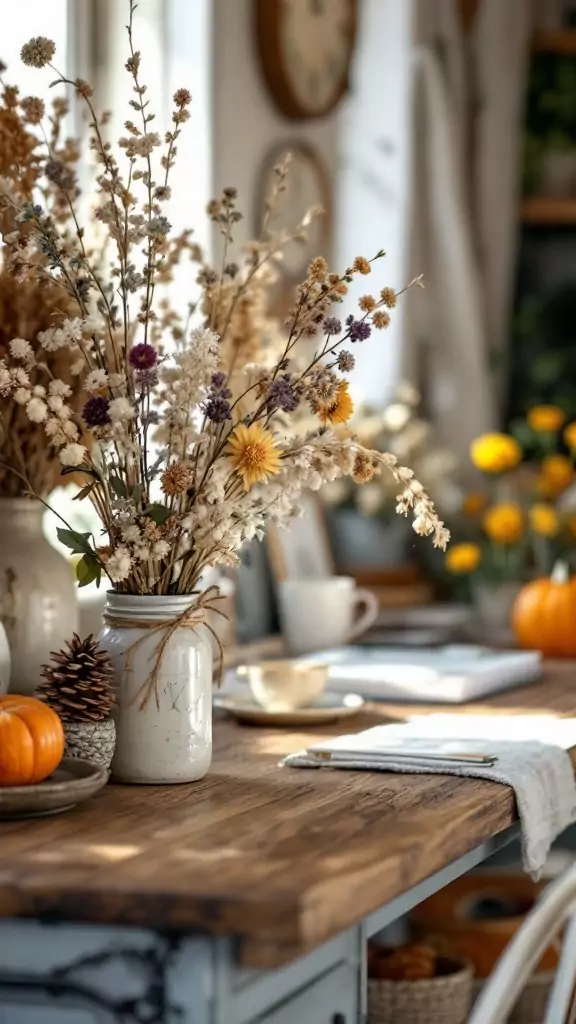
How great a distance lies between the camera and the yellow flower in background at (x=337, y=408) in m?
1.72

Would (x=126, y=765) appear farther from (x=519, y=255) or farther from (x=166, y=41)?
(x=519, y=255)

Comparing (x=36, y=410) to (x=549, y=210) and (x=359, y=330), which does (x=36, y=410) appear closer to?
(x=359, y=330)

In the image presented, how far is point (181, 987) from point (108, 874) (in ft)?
0.36

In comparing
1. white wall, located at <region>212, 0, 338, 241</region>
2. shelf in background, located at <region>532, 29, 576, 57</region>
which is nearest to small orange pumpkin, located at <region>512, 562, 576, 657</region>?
white wall, located at <region>212, 0, 338, 241</region>

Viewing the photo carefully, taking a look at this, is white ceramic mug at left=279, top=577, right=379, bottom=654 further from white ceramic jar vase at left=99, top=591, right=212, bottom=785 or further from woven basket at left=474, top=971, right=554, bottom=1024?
white ceramic jar vase at left=99, top=591, right=212, bottom=785

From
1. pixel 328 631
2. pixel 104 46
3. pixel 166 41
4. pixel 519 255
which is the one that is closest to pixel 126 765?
pixel 328 631

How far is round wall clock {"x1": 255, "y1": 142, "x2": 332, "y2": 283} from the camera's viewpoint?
3.39 meters

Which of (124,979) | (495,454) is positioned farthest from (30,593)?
(495,454)

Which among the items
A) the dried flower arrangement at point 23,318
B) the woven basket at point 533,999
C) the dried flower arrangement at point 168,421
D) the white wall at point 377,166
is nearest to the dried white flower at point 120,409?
the dried flower arrangement at point 168,421

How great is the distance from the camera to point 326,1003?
1.49 meters

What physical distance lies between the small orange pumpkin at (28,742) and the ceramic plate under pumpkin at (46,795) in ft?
0.04

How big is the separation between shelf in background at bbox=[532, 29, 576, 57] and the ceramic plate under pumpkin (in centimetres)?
325

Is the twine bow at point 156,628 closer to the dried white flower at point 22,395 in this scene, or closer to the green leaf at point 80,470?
the green leaf at point 80,470

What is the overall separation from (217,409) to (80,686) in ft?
1.05
